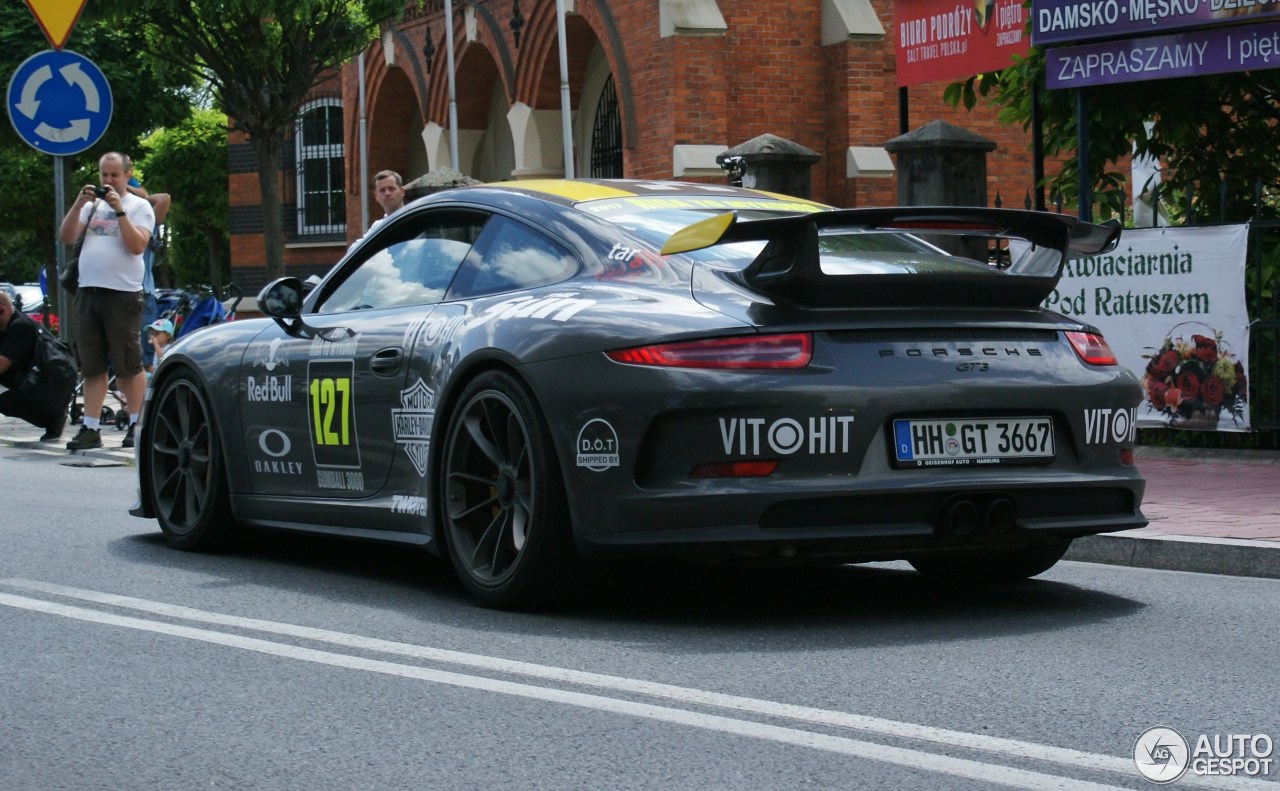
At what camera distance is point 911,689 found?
194 inches

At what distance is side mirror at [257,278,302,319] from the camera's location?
24.5 feet

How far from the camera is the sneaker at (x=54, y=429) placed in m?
14.9

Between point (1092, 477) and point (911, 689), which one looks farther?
point (1092, 477)

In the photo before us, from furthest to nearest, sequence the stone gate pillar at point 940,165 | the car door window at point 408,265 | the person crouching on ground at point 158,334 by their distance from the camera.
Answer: the person crouching on ground at point 158,334
the stone gate pillar at point 940,165
the car door window at point 408,265

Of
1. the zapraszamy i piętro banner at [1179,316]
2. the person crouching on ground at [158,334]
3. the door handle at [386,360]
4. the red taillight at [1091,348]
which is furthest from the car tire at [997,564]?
the person crouching on ground at [158,334]

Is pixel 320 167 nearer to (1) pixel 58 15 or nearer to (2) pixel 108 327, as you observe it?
(1) pixel 58 15

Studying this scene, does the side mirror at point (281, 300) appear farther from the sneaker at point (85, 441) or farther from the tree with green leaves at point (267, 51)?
the tree with green leaves at point (267, 51)

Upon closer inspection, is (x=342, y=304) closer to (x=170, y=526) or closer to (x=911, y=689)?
(x=170, y=526)

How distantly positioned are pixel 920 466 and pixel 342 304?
2667 millimetres

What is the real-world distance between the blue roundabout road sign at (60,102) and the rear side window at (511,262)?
837 centimetres

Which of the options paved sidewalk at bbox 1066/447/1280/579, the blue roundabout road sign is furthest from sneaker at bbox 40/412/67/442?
paved sidewalk at bbox 1066/447/1280/579

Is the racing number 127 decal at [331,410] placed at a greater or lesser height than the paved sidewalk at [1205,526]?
greater

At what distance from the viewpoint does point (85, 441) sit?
13875mm

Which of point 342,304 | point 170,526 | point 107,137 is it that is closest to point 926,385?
Result: point 342,304
